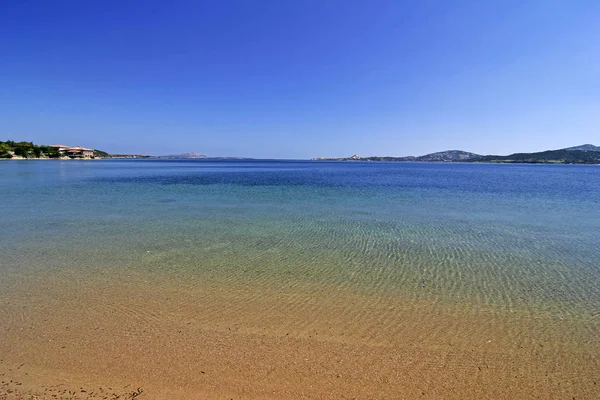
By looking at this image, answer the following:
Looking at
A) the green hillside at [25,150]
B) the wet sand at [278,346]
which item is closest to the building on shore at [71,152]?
the green hillside at [25,150]

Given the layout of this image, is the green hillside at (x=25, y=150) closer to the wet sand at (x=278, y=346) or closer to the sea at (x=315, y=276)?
the sea at (x=315, y=276)

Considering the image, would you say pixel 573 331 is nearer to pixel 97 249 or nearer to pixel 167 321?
pixel 167 321

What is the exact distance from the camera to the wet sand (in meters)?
4.31

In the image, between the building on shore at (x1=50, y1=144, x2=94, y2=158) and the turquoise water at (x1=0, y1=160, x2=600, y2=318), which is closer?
the turquoise water at (x1=0, y1=160, x2=600, y2=318)

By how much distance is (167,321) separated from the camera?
601cm

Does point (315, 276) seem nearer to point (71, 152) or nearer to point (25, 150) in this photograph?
point (25, 150)

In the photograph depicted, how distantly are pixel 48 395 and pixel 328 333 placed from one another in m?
4.07

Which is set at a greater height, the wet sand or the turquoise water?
the turquoise water

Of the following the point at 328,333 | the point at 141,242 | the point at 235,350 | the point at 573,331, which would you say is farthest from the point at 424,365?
the point at 141,242

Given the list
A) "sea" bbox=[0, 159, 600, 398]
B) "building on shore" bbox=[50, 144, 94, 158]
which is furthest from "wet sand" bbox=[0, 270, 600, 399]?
"building on shore" bbox=[50, 144, 94, 158]

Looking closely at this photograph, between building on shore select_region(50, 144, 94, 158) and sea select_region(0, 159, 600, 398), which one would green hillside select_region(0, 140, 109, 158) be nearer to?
building on shore select_region(50, 144, 94, 158)

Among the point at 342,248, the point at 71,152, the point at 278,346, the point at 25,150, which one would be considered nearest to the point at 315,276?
the point at 342,248

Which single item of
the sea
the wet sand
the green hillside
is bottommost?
the wet sand

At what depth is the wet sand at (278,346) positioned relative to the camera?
4.31 metres
